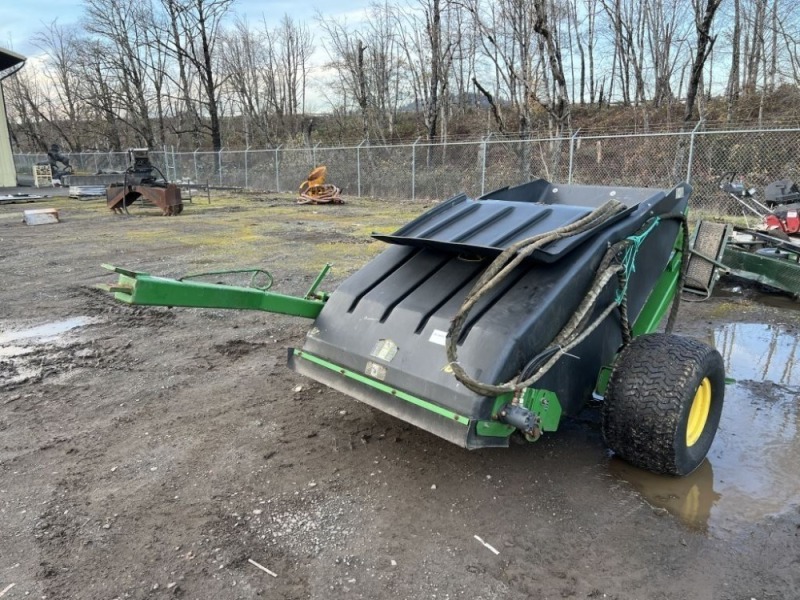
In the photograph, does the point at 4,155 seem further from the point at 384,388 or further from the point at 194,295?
the point at 384,388

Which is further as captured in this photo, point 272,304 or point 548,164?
point 548,164

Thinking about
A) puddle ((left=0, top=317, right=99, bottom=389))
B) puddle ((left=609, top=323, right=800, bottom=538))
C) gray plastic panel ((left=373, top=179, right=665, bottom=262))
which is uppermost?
gray plastic panel ((left=373, top=179, right=665, bottom=262))

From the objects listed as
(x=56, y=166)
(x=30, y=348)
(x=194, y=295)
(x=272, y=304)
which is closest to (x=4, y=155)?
(x=56, y=166)

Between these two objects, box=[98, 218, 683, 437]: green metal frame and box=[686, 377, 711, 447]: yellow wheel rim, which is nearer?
box=[98, 218, 683, 437]: green metal frame

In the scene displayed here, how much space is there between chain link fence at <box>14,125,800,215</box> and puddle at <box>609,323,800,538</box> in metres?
8.05

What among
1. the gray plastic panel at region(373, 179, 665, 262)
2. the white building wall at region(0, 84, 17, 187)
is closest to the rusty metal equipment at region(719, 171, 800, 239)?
the gray plastic panel at region(373, 179, 665, 262)

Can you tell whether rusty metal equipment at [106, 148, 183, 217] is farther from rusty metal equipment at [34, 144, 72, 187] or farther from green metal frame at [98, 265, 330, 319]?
rusty metal equipment at [34, 144, 72, 187]

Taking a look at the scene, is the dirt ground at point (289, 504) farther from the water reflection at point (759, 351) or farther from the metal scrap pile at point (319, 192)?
the metal scrap pile at point (319, 192)

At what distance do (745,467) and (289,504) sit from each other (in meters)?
2.37

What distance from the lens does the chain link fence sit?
14.1 m

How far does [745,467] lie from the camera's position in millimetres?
3135

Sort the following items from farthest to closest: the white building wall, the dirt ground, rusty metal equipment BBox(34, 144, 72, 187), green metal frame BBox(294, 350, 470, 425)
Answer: rusty metal equipment BBox(34, 144, 72, 187) → the white building wall → green metal frame BBox(294, 350, 470, 425) → the dirt ground

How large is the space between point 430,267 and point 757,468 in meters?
2.02

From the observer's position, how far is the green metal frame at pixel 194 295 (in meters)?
2.63
